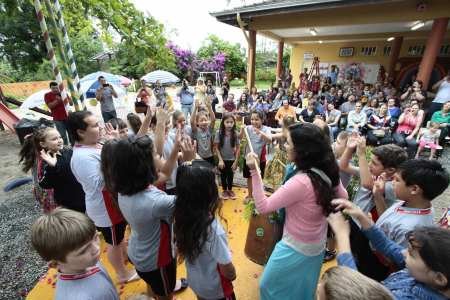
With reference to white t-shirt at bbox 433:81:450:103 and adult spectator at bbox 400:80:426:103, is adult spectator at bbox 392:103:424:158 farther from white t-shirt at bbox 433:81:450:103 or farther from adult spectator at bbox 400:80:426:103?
white t-shirt at bbox 433:81:450:103

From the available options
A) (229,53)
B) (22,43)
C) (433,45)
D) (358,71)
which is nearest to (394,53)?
(358,71)

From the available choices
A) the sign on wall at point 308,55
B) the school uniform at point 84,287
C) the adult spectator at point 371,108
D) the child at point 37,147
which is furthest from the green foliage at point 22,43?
the school uniform at point 84,287

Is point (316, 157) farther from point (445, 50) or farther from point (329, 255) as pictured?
point (445, 50)

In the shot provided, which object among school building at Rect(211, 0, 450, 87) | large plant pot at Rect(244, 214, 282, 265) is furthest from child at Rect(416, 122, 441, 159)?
large plant pot at Rect(244, 214, 282, 265)

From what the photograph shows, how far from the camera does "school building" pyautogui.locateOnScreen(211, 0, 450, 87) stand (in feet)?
23.3

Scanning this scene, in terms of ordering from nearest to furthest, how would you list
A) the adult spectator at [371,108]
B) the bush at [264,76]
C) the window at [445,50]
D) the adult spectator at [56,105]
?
the adult spectator at [56,105] < the adult spectator at [371,108] < the window at [445,50] < the bush at [264,76]

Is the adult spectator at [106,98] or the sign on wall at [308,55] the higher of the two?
the sign on wall at [308,55]

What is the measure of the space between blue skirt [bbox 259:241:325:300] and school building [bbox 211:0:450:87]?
737cm

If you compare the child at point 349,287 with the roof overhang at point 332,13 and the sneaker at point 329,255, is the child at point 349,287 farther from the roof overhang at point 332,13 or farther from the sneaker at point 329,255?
the roof overhang at point 332,13

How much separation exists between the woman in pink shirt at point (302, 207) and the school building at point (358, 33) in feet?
23.0

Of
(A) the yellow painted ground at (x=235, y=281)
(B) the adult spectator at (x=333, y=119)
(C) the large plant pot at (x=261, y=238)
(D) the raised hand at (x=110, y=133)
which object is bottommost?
(A) the yellow painted ground at (x=235, y=281)

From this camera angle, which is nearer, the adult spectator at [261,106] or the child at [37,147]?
the child at [37,147]

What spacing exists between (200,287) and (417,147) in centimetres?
658

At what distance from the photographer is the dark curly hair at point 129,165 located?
1585 millimetres
